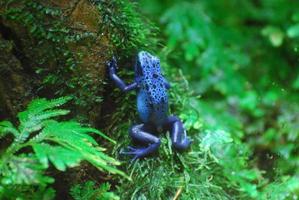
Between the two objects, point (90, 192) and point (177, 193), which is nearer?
point (90, 192)

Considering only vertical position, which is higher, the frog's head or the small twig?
the frog's head

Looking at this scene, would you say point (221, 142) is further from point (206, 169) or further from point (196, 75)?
point (196, 75)

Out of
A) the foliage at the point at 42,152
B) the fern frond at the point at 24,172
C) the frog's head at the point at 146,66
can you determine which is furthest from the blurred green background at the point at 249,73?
the fern frond at the point at 24,172

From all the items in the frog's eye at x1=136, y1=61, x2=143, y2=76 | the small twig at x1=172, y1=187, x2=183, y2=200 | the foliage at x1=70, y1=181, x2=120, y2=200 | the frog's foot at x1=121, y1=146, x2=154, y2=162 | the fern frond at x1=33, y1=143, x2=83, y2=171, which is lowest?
the small twig at x1=172, y1=187, x2=183, y2=200

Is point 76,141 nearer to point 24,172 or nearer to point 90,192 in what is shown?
point 24,172

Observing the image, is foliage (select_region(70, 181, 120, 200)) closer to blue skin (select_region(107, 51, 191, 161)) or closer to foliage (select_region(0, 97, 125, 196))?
foliage (select_region(0, 97, 125, 196))

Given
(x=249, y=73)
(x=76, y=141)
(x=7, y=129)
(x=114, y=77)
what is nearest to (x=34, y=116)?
(x=7, y=129)

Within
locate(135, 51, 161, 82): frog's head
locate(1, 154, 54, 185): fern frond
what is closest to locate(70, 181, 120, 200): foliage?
locate(1, 154, 54, 185): fern frond
